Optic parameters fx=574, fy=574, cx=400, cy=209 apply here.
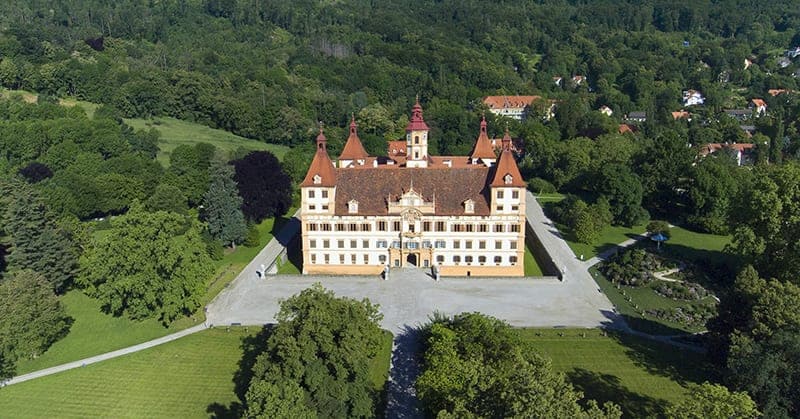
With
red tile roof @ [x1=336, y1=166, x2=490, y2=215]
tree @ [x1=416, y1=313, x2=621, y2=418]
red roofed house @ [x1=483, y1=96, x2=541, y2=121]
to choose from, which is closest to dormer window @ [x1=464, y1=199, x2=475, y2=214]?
red tile roof @ [x1=336, y1=166, x2=490, y2=215]

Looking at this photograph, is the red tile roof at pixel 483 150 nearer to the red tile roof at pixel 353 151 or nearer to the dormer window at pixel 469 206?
the red tile roof at pixel 353 151

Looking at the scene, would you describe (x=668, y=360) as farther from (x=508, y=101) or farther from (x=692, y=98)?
(x=692, y=98)

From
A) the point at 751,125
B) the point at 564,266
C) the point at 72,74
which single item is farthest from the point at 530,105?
the point at 72,74

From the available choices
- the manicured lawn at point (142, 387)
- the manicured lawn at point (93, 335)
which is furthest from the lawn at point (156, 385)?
the manicured lawn at point (93, 335)

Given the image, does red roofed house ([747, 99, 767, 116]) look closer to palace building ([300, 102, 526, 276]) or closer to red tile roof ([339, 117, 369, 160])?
palace building ([300, 102, 526, 276])

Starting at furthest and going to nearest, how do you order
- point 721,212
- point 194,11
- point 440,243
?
point 194,11 < point 721,212 < point 440,243

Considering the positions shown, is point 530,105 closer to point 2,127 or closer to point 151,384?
point 2,127
